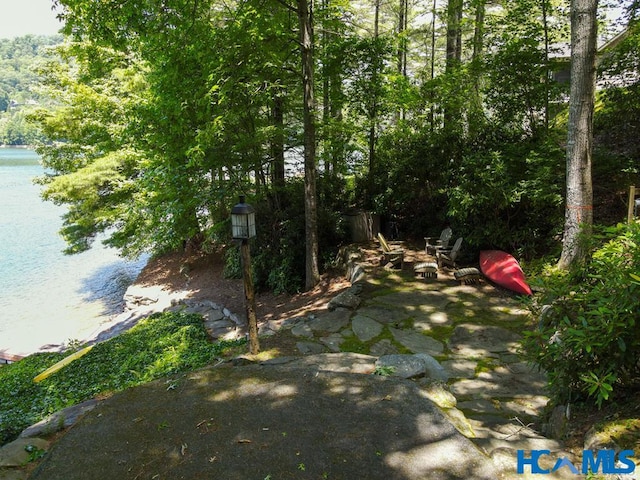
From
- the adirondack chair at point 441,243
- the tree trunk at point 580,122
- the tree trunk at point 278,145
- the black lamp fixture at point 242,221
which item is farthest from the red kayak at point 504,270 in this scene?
the tree trunk at point 278,145

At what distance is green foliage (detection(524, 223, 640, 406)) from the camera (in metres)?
2.23

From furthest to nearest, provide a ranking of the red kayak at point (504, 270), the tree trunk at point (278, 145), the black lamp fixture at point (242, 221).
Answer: the tree trunk at point (278, 145) → the red kayak at point (504, 270) → the black lamp fixture at point (242, 221)

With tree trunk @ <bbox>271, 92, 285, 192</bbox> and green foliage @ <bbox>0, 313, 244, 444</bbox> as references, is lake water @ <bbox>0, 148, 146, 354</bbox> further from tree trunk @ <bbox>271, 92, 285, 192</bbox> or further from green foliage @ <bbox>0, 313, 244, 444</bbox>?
tree trunk @ <bbox>271, 92, 285, 192</bbox>

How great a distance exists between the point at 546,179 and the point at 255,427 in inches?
225

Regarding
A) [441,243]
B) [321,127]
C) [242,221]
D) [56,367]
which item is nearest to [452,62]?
[321,127]

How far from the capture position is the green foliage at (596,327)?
87.7 inches

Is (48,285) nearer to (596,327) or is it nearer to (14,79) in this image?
(596,327)

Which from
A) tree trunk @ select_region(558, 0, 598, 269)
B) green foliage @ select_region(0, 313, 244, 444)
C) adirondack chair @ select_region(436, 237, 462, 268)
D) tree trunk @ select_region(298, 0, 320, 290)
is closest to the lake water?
green foliage @ select_region(0, 313, 244, 444)

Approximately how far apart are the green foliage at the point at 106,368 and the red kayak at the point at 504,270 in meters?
4.01

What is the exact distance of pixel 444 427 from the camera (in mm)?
2828

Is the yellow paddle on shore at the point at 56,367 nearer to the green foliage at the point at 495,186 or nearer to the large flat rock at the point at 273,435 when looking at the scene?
the large flat rock at the point at 273,435

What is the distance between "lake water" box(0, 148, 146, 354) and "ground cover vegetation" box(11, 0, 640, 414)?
3.11 meters

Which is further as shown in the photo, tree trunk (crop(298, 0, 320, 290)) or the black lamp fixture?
tree trunk (crop(298, 0, 320, 290))

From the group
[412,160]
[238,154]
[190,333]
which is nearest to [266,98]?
[238,154]
